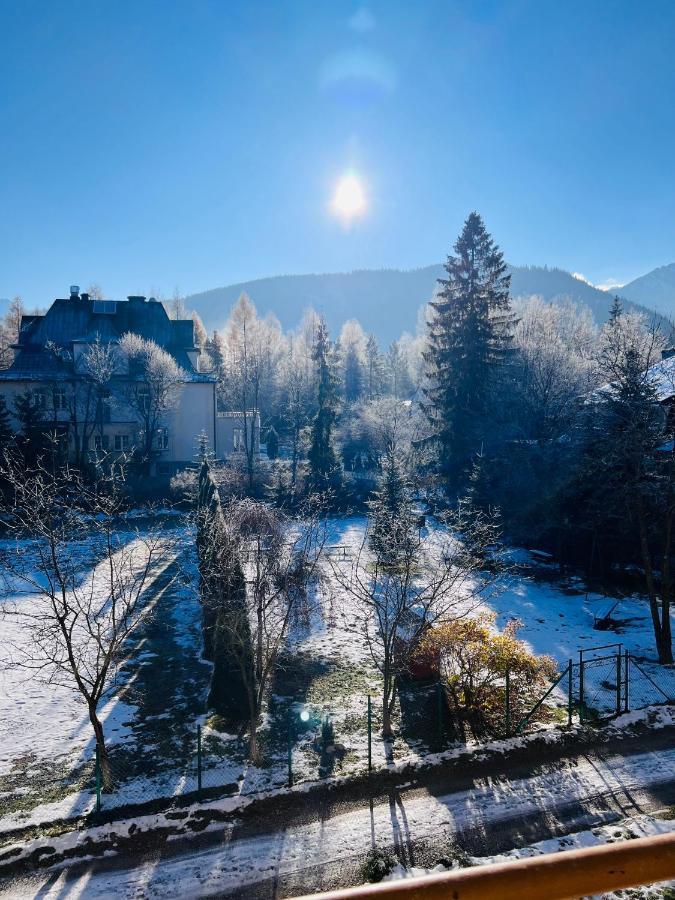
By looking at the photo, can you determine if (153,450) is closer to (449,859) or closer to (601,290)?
(449,859)

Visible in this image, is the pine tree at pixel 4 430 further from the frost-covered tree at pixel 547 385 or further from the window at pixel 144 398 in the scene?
the frost-covered tree at pixel 547 385

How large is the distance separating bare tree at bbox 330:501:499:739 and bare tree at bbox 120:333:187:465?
18.9m

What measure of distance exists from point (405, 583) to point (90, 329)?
39.0m

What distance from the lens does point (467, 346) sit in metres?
35.9

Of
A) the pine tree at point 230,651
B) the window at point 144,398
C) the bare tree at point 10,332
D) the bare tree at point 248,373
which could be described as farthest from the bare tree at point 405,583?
the bare tree at point 10,332

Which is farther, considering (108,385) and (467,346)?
(108,385)

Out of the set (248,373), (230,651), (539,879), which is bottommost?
(230,651)

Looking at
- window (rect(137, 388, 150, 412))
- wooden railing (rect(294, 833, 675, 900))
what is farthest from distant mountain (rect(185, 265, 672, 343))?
wooden railing (rect(294, 833, 675, 900))

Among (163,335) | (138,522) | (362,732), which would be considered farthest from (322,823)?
(163,335)

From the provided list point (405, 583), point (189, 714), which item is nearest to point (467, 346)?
point (405, 583)

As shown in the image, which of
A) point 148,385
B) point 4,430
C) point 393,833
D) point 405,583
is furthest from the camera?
point 148,385

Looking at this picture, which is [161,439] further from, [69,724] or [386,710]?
[386,710]

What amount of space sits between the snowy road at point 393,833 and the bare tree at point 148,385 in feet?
99.9

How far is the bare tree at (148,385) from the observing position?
37.1 meters
